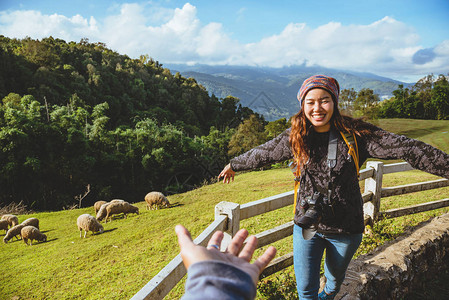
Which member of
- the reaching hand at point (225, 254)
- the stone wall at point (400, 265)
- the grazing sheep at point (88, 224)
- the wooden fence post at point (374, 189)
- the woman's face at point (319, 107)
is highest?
the woman's face at point (319, 107)

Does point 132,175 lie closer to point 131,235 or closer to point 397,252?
point 131,235

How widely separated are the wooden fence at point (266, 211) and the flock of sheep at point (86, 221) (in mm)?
7496

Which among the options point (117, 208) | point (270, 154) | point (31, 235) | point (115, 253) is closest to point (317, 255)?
point (270, 154)

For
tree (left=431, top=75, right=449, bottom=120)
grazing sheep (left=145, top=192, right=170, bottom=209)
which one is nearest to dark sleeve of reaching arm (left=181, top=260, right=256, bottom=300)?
grazing sheep (left=145, top=192, right=170, bottom=209)

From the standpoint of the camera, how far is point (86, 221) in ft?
27.5

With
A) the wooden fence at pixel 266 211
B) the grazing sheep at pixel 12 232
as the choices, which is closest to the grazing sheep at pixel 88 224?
the grazing sheep at pixel 12 232

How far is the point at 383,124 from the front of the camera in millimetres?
39594

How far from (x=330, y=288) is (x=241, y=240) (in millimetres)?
1601

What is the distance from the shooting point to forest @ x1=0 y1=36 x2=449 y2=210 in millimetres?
22438

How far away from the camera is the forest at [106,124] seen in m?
22.4

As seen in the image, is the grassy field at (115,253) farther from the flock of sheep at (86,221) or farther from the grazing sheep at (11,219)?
the grazing sheep at (11,219)

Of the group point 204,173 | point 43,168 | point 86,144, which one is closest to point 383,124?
point 204,173

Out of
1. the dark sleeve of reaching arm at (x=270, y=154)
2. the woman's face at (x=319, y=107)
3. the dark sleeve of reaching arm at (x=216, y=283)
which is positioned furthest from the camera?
the dark sleeve of reaching arm at (x=270, y=154)

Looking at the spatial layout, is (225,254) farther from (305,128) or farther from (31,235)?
(31,235)
